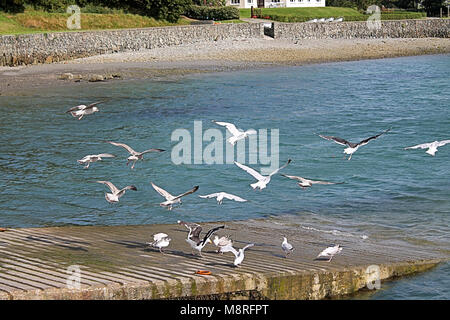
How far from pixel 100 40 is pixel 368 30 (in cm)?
2999

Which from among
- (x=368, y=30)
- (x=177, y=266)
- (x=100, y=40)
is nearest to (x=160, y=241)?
(x=177, y=266)

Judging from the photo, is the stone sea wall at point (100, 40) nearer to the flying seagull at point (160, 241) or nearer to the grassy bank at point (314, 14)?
the grassy bank at point (314, 14)

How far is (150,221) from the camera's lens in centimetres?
1719

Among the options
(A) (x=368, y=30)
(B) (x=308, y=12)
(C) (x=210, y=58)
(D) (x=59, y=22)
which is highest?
(B) (x=308, y=12)

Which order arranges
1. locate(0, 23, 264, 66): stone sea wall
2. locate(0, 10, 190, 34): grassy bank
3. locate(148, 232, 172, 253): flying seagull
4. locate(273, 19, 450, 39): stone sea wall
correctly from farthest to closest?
locate(273, 19, 450, 39): stone sea wall, locate(0, 10, 190, 34): grassy bank, locate(0, 23, 264, 66): stone sea wall, locate(148, 232, 172, 253): flying seagull

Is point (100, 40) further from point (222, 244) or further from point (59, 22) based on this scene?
point (222, 244)

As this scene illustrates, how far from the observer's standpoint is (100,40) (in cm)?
5656

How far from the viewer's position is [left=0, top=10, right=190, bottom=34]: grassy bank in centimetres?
5884

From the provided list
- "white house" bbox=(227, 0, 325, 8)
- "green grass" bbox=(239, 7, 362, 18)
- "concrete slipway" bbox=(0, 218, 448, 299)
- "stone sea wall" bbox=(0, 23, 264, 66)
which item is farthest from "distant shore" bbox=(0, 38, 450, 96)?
"concrete slipway" bbox=(0, 218, 448, 299)

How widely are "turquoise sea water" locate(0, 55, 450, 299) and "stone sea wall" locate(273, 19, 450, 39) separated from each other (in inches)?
769

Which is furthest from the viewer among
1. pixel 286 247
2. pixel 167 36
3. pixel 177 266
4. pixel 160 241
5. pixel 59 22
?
pixel 59 22

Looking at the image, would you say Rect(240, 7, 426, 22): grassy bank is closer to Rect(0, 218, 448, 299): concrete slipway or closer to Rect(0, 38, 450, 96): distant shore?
Rect(0, 38, 450, 96): distant shore
